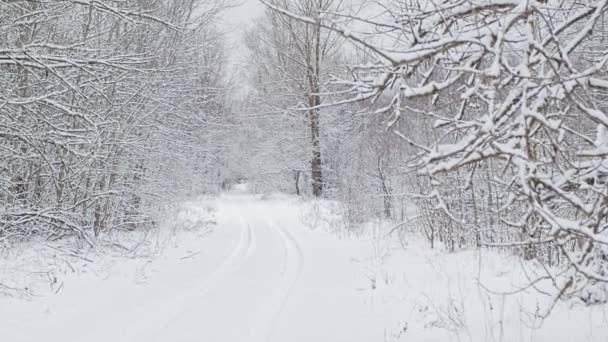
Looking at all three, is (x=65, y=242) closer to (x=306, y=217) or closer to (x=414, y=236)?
(x=414, y=236)

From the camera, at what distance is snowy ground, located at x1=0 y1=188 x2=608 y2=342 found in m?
4.55

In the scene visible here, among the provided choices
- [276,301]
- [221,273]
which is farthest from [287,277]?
[276,301]

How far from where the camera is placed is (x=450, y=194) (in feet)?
30.6

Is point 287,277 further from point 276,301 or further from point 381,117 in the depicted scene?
point 381,117

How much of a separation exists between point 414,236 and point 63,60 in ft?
26.2

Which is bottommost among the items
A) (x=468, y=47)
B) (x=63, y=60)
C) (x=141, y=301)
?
(x=141, y=301)

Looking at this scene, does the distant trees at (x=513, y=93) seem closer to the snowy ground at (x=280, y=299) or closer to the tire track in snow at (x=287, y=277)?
the snowy ground at (x=280, y=299)

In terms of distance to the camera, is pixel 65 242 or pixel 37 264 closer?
pixel 37 264

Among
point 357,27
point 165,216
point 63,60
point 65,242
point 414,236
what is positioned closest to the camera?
point 357,27

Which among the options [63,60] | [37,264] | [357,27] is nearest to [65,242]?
[37,264]

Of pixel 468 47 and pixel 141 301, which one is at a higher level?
pixel 468 47

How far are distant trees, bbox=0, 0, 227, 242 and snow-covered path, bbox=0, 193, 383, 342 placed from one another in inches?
68.1

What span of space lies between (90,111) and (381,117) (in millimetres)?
4479

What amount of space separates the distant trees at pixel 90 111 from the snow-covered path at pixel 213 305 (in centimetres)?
173
